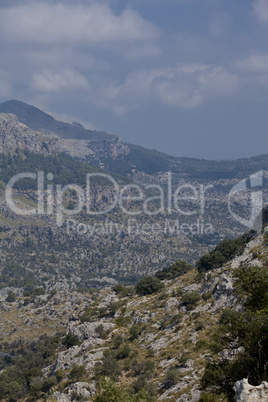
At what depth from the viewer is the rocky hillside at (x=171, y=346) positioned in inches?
915

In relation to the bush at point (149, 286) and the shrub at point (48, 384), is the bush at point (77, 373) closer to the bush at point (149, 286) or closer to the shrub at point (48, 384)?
the shrub at point (48, 384)

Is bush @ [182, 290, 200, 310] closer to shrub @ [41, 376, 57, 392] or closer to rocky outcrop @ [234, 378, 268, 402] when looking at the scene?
shrub @ [41, 376, 57, 392]

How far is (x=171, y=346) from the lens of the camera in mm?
44156

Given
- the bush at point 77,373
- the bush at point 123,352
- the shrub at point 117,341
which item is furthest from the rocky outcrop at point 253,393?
the shrub at point 117,341

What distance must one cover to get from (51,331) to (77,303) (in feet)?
62.9

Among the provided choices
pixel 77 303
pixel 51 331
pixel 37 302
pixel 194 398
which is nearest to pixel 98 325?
pixel 194 398

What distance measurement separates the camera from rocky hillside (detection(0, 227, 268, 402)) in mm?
23250

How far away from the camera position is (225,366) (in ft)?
83.9

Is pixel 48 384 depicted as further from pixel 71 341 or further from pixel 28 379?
pixel 71 341

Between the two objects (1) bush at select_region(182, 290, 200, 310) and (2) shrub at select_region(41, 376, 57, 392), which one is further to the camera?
(1) bush at select_region(182, 290, 200, 310)

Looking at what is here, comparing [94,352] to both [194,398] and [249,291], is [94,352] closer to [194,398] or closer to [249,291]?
[194,398]

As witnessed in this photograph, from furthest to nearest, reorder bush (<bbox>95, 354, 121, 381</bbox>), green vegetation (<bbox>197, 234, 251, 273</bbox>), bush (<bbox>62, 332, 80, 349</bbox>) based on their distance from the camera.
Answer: green vegetation (<bbox>197, 234, 251, 273</bbox>) < bush (<bbox>62, 332, 80, 349</bbox>) < bush (<bbox>95, 354, 121, 381</bbox>)

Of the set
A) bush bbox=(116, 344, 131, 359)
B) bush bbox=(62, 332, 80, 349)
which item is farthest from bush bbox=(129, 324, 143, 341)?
bush bbox=(62, 332, 80, 349)

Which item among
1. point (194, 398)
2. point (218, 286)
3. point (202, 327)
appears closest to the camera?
point (194, 398)
